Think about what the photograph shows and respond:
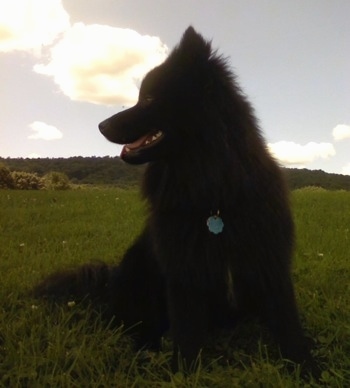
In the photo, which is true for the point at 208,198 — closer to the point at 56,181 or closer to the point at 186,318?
the point at 186,318

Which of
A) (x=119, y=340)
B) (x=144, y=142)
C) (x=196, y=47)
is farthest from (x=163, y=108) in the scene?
(x=119, y=340)

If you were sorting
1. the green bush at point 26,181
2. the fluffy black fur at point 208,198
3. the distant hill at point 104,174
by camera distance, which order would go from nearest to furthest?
the fluffy black fur at point 208,198, the green bush at point 26,181, the distant hill at point 104,174

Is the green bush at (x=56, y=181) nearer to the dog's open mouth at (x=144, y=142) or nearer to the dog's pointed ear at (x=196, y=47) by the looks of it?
the dog's open mouth at (x=144, y=142)

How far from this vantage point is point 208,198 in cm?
263

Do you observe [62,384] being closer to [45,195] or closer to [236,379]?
[236,379]

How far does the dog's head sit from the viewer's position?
2658 millimetres

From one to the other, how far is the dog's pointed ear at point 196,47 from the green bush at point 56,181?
12.8 m

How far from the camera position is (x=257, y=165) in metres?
2.62

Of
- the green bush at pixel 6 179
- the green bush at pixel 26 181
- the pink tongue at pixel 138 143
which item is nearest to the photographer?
the pink tongue at pixel 138 143

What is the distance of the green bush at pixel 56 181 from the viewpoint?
1510 centimetres

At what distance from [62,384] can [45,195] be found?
8265 mm

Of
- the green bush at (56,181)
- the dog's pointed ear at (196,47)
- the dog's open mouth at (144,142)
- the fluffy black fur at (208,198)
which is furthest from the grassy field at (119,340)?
the green bush at (56,181)

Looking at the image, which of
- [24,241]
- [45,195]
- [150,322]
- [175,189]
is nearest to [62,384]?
[150,322]

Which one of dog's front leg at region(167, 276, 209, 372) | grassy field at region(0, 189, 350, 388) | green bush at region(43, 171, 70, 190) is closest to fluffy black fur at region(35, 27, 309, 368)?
dog's front leg at region(167, 276, 209, 372)
